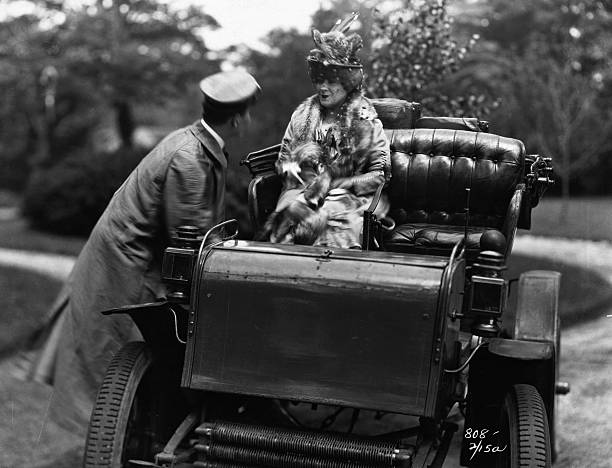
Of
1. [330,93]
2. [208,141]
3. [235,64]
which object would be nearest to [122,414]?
[208,141]

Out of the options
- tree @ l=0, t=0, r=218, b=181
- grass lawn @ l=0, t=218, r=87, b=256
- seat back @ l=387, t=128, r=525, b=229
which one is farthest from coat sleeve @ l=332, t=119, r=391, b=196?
tree @ l=0, t=0, r=218, b=181

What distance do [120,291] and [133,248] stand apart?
0.85 ft

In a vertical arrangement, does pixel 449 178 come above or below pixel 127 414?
above

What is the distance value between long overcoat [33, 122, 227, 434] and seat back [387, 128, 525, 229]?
1.32 meters

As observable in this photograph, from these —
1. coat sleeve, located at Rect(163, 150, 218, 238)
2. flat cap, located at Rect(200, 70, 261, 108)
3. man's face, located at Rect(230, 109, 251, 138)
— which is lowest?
coat sleeve, located at Rect(163, 150, 218, 238)

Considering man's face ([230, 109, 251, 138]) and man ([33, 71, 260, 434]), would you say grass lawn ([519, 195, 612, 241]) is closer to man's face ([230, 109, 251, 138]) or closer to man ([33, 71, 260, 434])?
man's face ([230, 109, 251, 138])

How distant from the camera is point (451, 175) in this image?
5.84 m

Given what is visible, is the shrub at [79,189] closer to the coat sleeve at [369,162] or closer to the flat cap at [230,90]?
the flat cap at [230,90]

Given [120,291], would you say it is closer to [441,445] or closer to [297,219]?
[297,219]

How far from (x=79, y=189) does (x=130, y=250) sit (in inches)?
450

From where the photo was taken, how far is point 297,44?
477 inches

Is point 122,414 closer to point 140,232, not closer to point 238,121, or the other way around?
point 140,232

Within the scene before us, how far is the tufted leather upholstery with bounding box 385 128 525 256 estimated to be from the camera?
568 centimetres

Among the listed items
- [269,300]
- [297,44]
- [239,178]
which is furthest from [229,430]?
[297,44]
